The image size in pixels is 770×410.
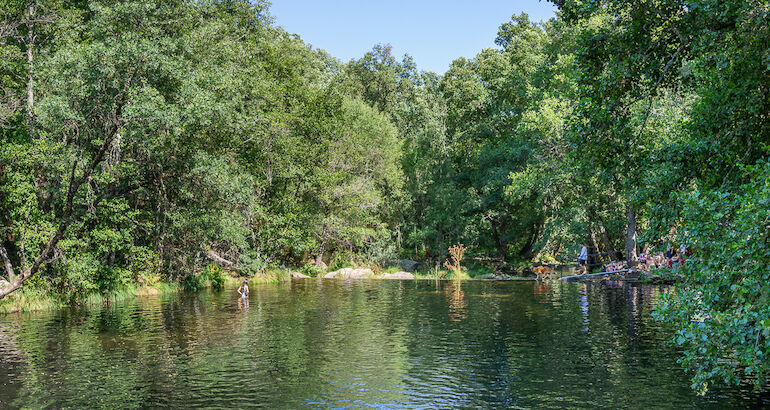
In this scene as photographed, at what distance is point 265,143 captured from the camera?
49.8 meters

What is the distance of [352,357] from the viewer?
1891cm

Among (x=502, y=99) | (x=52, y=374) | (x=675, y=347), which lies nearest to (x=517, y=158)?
(x=502, y=99)

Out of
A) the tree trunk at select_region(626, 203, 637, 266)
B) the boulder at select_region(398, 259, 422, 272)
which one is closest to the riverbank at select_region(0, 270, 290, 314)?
the boulder at select_region(398, 259, 422, 272)

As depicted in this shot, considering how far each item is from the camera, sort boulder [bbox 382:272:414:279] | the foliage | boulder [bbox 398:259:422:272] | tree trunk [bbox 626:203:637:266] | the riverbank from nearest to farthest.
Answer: the riverbank < tree trunk [bbox 626:203:637:266] < the foliage < boulder [bbox 382:272:414:279] < boulder [bbox 398:259:422:272]

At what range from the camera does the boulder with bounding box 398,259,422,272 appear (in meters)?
61.3

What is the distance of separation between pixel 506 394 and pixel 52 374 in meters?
12.5

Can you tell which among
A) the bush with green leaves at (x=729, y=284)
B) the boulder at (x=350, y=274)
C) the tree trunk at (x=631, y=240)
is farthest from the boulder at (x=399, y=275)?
the bush with green leaves at (x=729, y=284)

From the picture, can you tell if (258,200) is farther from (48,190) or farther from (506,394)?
(506,394)

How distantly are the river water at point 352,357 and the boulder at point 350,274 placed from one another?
74.2 ft

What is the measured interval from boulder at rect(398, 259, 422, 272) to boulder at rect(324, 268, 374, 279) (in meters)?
5.66

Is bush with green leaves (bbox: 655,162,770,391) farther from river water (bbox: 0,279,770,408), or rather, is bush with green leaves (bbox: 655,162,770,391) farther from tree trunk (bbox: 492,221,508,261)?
tree trunk (bbox: 492,221,508,261)

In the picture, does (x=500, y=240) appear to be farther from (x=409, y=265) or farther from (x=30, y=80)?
(x=30, y=80)

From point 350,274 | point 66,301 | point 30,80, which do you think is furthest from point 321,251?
point 30,80

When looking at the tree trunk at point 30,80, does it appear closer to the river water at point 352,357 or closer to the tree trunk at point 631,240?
the river water at point 352,357
